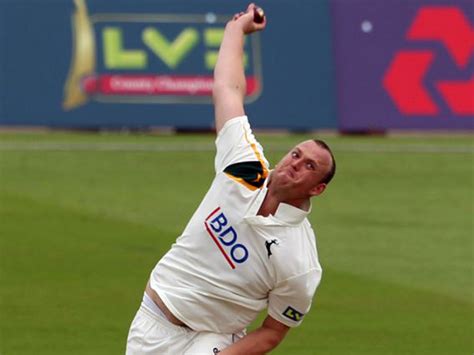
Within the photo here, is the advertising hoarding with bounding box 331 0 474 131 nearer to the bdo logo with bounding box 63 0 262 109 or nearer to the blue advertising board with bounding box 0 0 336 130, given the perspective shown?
the blue advertising board with bounding box 0 0 336 130

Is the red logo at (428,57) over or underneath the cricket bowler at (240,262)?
underneath

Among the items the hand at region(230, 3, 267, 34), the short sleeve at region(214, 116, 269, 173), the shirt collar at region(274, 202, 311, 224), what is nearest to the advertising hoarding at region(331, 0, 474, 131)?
the hand at region(230, 3, 267, 34)

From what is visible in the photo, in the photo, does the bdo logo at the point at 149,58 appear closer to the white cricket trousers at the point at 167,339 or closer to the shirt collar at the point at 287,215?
the white cricket trousers at the point at 167,339

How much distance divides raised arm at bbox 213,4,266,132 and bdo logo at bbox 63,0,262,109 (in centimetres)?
1626

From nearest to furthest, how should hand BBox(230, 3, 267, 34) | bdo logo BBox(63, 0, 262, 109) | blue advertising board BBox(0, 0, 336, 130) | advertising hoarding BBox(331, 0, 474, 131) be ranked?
1. hand BBox(230, 3, 267, 34)
2. blue advertising board BBox(0, 0, 336, 130)
3. bdo logo BBox(63, 0, 262, 109)
4. advertising hoarding BBox(331, 0, 474, 131)

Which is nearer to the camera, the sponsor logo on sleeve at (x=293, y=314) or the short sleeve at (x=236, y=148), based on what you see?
the sponsor logo on sleeve at (x=293, y=314)

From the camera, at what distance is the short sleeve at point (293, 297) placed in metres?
6.69

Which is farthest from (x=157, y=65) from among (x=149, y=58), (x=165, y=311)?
(x=165, y=311)

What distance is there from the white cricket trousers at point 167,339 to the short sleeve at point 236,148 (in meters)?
0.87

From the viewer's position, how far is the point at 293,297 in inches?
264

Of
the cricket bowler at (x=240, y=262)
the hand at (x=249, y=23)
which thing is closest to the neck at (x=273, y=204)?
the cricket bowler at (x=240, y=262)

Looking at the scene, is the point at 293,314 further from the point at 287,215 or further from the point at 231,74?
the point at 231,74

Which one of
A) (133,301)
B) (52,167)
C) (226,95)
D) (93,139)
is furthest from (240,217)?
(93,139)

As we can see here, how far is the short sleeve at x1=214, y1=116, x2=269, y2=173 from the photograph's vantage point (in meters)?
6.99
